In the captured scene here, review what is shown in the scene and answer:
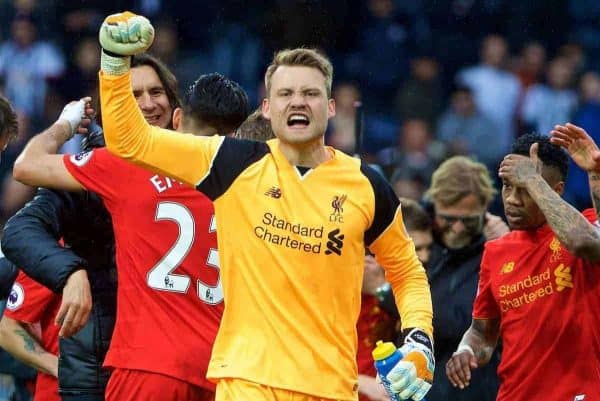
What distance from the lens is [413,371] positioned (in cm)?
567

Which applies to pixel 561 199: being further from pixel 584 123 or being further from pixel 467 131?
pixel 467 131

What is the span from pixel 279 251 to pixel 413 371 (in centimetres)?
71

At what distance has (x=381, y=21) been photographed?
14.9 m

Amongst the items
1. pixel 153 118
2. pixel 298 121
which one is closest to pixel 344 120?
pixel 153 118

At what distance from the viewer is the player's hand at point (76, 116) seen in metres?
6.51

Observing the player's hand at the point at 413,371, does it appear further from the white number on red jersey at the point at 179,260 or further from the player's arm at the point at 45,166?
the player's arm at the point at 45,166

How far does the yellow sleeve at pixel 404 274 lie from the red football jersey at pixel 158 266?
0.79 m

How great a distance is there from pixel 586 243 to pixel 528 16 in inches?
371

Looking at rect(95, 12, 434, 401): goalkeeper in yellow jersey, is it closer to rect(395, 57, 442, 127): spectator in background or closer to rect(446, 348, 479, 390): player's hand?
rect(446, 348, 479, 390): player's hand

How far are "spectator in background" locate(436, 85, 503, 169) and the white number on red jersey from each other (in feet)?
26.1

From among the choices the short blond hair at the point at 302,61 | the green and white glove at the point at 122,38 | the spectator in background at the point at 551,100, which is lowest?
the spectator in background at the point at 551,100

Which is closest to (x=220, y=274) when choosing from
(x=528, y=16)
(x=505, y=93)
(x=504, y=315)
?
(x=504, y=315)

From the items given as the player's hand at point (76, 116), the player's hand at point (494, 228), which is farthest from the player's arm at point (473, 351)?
the player's hand at point (76, 116)

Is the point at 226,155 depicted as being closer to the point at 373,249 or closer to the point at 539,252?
the point at 373,249
